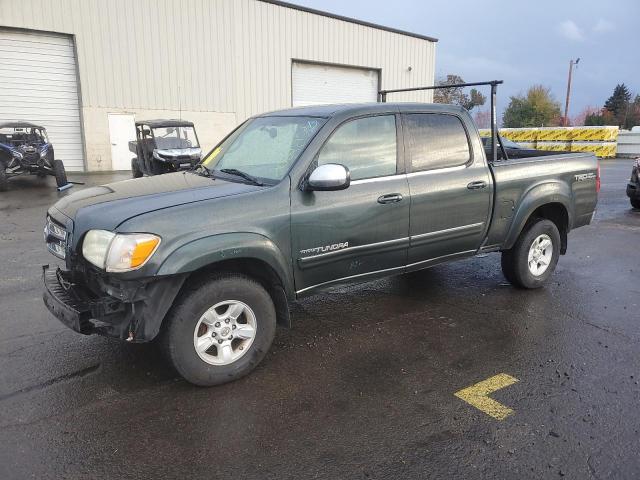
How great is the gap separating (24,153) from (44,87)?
6.00 m

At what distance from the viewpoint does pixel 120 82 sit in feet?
65.1

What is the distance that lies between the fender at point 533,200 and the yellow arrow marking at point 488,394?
1876 millimetres

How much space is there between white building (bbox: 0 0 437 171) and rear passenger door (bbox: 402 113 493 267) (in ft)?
59.7

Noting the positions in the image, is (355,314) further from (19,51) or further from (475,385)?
(19,51)

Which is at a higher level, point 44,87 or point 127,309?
point 44,87

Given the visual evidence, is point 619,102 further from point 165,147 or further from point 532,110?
point 165,147

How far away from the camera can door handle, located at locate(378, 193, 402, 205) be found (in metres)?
3.98

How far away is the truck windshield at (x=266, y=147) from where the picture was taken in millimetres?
3828

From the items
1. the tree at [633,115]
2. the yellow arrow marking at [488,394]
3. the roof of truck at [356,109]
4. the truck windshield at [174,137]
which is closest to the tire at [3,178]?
the truck windshield at [174,137]

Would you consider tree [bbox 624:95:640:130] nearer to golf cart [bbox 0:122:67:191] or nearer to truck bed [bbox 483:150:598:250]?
golf cart [bbox 0:122:67:191]

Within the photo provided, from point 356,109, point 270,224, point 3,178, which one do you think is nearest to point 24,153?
point 3,178

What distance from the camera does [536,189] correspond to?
5.11m

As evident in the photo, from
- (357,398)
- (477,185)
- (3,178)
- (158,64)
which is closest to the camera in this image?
(357,398)

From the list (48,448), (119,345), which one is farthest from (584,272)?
(48,448)
